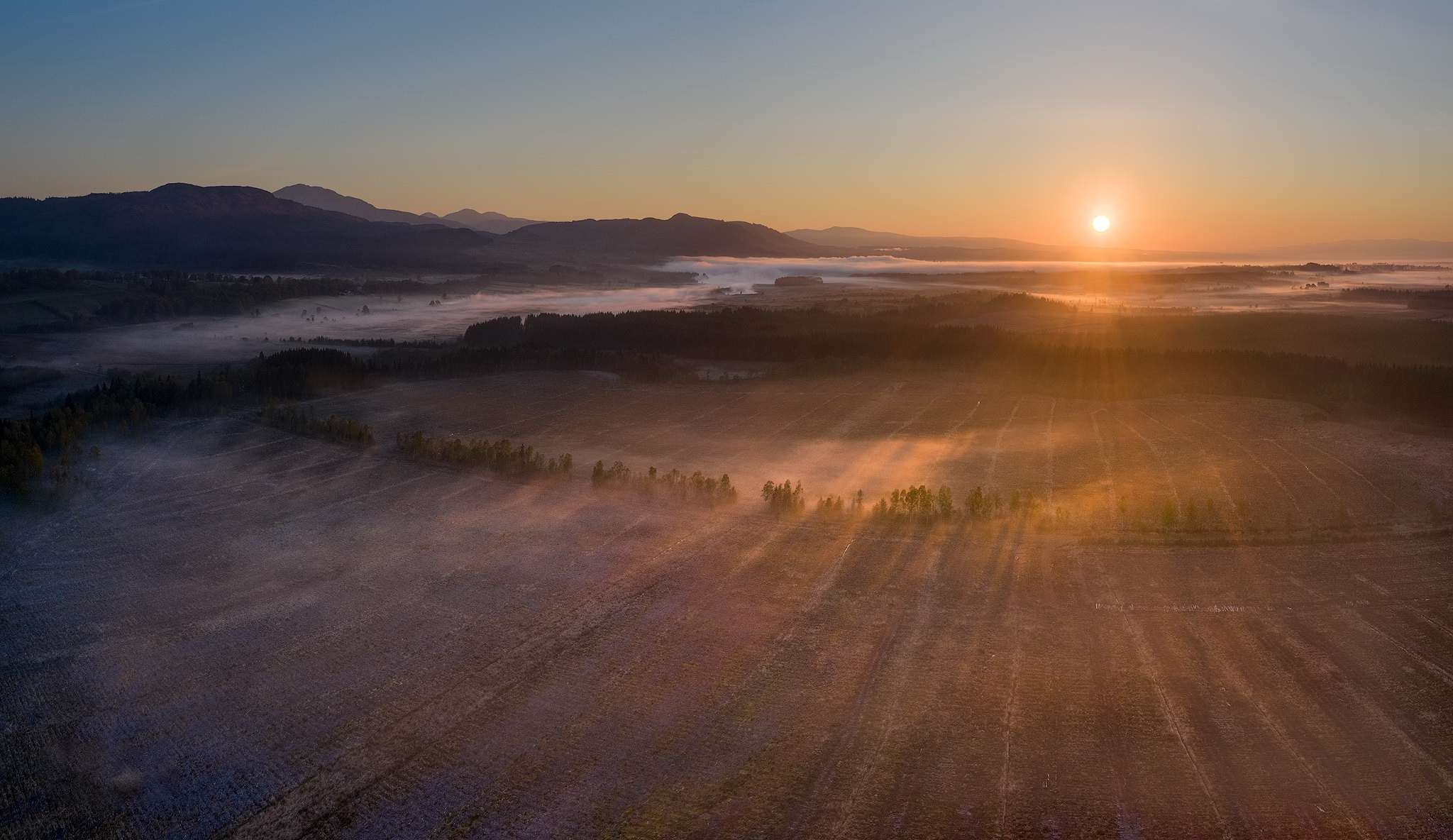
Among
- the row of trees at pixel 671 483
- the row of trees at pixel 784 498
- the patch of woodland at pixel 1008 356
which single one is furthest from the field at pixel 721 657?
the patch of woodland at pixel 1008 356

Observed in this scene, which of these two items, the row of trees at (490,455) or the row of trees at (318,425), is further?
the row of trees at (318,425)

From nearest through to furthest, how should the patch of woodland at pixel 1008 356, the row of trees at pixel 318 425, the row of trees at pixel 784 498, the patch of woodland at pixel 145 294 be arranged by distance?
the row of trees at pixel 784 498
the row of trees at pixel 318 425
the patch of woodland at pixel 1008 356
the patch of woodland at pixel 145 294

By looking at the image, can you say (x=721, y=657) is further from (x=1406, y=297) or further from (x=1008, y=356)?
(x=1406, y=297)

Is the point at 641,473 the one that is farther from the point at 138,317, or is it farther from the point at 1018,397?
the point at 138,317

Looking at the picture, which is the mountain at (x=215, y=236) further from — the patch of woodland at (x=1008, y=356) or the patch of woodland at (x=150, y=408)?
the patch of woodland at (x=150, y=408)

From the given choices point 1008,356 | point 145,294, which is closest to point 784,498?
point 1008,356

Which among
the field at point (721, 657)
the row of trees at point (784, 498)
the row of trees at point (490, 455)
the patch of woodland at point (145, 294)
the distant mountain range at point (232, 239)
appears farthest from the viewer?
the distant mountain range at point (232, 239)

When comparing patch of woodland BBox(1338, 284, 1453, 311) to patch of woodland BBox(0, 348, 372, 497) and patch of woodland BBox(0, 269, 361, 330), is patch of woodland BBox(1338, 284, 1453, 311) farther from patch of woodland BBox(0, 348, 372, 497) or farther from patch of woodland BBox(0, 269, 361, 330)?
patch of woodland BBox(0, 269, 361, 330)

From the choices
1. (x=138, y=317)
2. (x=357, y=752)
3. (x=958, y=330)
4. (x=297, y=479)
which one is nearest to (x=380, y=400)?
(x=297, y=479)
